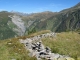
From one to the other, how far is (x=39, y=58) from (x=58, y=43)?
43.9 feet

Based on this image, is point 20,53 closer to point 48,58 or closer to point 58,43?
point 48,58

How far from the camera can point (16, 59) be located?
17938mm

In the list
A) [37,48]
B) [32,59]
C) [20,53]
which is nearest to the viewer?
[32,59]

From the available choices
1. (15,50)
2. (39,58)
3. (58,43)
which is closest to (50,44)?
(58,43)

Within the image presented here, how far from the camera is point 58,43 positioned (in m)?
30.8

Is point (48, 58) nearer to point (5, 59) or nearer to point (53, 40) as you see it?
point (5, 59)

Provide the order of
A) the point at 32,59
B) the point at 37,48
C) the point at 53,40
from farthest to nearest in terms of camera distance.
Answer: the point at 53,40 → the point at 37,48 → the point at 32,59

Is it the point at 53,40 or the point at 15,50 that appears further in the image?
the point at 53,40

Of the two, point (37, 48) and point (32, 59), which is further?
point (37, 48)

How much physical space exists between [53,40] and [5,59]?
53.8 feet

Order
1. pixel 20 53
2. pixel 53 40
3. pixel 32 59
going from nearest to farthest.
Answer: pixel 32 59 → pixel 20 53 → pixel 53 40

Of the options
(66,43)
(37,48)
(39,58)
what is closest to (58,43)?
(66,43)

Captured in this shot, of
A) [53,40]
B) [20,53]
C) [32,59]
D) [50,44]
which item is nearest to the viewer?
[32,59]

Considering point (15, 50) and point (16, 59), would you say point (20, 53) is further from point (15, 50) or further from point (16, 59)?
point (16, 59)
